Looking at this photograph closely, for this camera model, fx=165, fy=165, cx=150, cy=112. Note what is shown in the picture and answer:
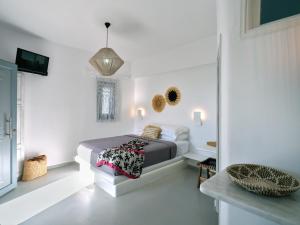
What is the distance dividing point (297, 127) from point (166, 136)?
329cm

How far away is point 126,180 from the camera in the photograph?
2736mm

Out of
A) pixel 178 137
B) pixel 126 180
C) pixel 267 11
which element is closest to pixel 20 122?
pixel 126 180

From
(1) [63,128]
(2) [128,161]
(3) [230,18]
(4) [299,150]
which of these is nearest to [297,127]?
(4) [299,150]

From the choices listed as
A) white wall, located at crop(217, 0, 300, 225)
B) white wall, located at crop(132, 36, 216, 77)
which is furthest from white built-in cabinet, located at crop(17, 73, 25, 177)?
white wall, located at crop(217, 0, 300, 225)

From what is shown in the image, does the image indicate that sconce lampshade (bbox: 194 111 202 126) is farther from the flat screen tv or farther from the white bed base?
the flat screen tv

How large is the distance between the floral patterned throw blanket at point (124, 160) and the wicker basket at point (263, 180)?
196 cm

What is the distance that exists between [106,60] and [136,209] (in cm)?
233

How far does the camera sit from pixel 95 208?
7.54 feet

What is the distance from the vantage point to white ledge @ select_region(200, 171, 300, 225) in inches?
23.9

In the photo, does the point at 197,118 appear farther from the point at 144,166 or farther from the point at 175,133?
the point at 144,166

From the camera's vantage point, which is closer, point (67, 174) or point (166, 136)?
point (67, 174)

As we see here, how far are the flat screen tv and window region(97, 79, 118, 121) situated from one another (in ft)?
4.58

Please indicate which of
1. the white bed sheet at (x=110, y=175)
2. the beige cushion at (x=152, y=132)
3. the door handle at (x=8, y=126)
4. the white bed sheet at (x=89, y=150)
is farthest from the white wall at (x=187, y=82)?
the door handle at (x=8, y=126)

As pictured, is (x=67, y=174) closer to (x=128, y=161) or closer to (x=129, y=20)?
(x=128, y=161)
